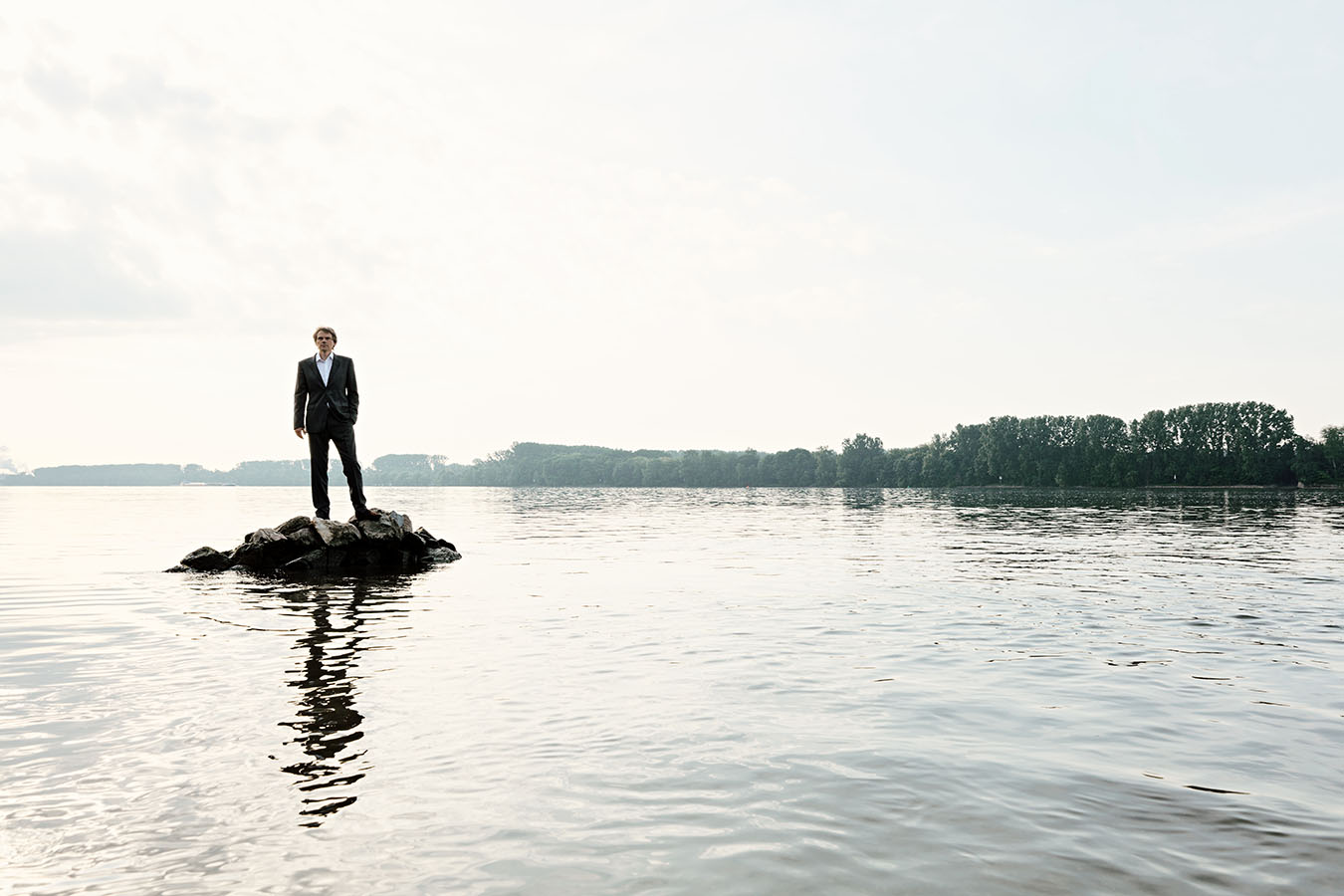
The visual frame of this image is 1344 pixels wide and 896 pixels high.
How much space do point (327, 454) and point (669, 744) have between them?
14.6 meters

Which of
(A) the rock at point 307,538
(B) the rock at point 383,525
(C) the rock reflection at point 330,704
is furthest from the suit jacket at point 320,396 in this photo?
(C) the rock reflection at point 330,704

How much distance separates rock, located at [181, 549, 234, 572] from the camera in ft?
60.0

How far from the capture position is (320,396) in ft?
58.1

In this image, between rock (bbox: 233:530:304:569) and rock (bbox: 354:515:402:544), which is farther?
rock (bbox: 354:515:402:544)

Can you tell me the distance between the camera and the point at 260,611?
40.3ft

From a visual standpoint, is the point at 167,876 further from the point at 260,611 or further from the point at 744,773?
the point at 260,611

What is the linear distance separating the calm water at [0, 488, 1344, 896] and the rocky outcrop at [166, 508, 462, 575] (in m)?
4.25

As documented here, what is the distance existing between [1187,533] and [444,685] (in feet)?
106

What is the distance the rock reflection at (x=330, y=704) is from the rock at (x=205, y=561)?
641 centimetres

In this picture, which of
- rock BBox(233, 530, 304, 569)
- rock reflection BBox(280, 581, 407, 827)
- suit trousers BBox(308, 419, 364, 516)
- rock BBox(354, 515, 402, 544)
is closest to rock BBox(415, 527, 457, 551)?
rock BBox(354, 515, 402, 544)

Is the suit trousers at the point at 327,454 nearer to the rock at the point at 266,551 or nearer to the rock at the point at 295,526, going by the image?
the rock at the point at 295,526

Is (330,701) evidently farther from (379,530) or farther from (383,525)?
(383,525)

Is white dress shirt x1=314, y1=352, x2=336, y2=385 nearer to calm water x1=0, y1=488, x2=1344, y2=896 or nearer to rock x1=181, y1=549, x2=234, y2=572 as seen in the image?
rock x1=181, y1=549, x2=234, y2=572

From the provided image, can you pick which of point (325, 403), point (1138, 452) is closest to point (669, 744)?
point (325, 403)
